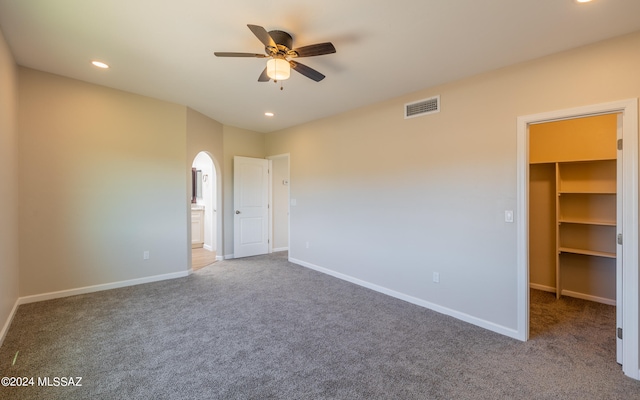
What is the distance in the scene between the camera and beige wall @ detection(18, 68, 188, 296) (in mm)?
3326

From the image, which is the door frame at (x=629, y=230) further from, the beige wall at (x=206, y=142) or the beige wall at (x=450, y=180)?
the beige wall at (x=206, y=142)

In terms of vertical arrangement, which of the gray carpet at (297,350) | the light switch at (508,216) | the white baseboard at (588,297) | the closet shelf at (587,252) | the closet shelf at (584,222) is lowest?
the gray carpet at (297,350)

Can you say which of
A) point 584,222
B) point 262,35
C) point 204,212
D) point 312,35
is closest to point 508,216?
point 584,222

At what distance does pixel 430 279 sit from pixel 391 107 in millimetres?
2341

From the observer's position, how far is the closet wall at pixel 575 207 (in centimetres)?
351

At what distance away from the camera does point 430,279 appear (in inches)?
134

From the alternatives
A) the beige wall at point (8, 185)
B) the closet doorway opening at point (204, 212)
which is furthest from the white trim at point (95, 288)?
the closet doorway opening at point (204, 212)

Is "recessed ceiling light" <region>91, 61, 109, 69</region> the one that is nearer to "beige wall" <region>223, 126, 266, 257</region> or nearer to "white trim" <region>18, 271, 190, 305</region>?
"beige wall" <region>223, 126, 266, 257</region>

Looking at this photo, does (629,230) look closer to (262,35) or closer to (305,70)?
(305,70)

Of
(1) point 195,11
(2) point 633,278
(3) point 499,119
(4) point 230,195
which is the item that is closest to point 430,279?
(2) point 633,278

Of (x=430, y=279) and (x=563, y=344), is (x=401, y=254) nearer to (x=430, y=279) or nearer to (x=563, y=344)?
(x=430, y=279)

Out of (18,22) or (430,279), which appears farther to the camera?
(430,279)

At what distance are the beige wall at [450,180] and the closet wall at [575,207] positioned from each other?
5.24 ft

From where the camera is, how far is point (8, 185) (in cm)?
278
